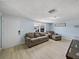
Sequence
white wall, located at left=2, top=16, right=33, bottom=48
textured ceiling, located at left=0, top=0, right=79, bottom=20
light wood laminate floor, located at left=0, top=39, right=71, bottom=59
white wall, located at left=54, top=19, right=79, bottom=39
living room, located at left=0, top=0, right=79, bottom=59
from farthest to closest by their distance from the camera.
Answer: white wall, located at left=54, top=19, right=79, bottom=39 < white wall, located at left=2, top=16, right=33, bottom=48 < light wood laminate floor, located at left=0, top=39, right=71, bottom=59 < living room, located at left=0, top=0, right=79, bottom=59 < textured ceiling, located at left=0, top=0, right=79, bottom=20

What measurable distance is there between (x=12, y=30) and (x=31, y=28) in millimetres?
1879

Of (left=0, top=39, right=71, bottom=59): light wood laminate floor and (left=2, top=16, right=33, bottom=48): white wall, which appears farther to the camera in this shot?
(left=2, top=16, right=33, bottom=48): white wall

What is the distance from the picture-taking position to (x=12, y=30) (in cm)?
421

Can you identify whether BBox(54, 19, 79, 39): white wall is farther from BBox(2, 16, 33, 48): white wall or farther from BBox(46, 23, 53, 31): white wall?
BBox(2, 16, 33, 48): white wall

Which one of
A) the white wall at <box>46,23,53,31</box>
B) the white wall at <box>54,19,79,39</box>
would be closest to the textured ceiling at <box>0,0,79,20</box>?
the white wall at <box>54,19,79,39</box>

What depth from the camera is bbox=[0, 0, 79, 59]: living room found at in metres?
2.65

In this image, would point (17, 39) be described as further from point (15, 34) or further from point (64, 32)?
point (64, 32)

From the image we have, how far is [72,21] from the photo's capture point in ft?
19.3

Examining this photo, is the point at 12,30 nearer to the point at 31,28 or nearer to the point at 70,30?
the point at 31,28

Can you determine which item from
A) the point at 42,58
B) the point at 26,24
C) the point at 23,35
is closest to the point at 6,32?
the point at 23,35

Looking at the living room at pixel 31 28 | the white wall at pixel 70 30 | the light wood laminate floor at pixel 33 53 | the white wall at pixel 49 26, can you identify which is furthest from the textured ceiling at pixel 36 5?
the white wall at pixel 49 26

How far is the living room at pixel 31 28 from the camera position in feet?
8.70

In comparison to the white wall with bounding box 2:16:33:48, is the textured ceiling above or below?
Answer: above

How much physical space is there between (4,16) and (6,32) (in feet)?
3.26
